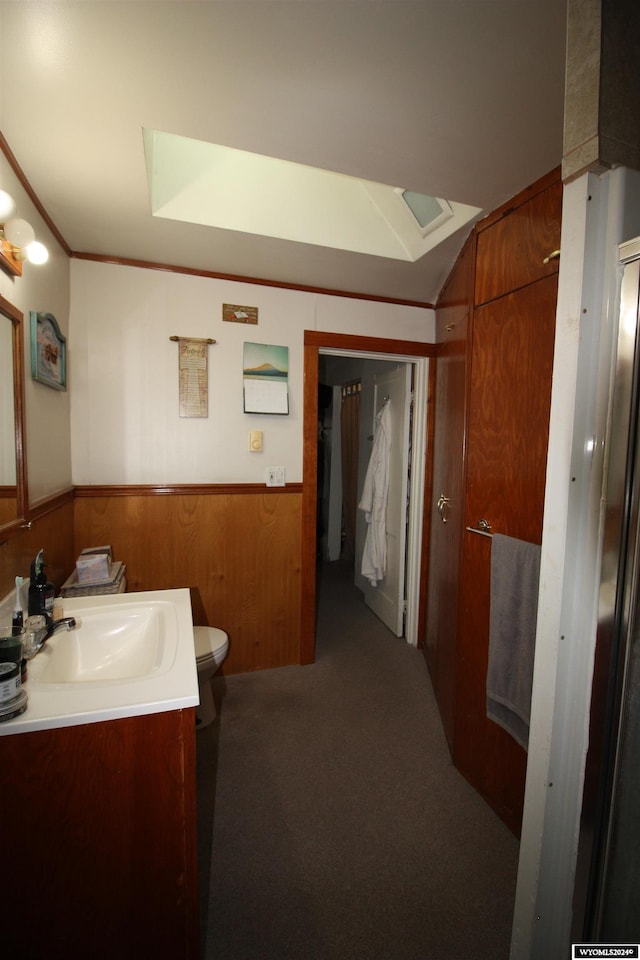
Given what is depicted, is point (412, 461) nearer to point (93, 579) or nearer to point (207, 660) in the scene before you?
point (207, 660)

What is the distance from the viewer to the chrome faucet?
1.13 meters

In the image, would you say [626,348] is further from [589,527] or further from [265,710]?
[265,710]

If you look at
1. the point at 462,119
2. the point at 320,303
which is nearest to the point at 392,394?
the point at 320,303

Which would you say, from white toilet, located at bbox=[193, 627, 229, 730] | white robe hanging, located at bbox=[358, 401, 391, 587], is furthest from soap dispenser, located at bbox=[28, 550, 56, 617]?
white robe hanging, located at bbox=[358, 401, 391, 587]

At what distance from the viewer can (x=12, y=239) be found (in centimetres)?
120

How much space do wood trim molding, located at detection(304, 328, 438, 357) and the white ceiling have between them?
104cm

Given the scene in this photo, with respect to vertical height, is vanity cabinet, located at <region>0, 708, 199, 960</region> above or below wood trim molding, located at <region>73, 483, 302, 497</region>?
below

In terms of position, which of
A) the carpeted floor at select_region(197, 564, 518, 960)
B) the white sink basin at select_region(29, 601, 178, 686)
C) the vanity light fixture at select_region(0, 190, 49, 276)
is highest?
the vanity light fixture at select_region(0, 190, 49, 276)

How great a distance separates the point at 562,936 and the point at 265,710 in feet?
5.51

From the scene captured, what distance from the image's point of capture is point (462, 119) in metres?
1.22

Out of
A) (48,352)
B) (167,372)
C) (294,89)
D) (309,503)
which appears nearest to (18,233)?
(48,352)

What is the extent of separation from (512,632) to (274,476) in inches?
60.6

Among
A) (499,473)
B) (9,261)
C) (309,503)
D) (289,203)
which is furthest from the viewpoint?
(309,503)

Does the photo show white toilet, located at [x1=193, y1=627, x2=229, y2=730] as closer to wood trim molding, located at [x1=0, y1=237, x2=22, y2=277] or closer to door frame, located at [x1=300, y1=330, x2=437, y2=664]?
door frame, located at [x1=300, y1=330, x2=437, y2=664]
